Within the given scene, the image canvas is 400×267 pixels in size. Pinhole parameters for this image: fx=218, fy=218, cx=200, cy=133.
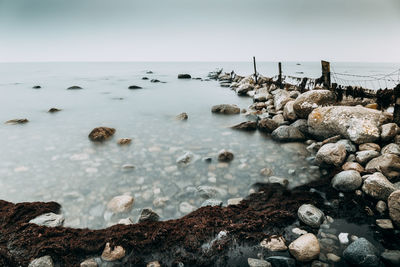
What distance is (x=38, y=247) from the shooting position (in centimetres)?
332

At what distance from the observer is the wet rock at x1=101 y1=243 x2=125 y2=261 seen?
10.7ft

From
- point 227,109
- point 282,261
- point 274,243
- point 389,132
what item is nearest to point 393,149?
point 389,132

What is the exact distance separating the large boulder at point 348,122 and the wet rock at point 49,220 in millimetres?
7304

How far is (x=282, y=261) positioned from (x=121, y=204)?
3.15 meters

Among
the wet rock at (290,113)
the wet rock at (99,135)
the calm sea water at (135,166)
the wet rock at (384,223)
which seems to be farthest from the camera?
the wet rock at (290,113)

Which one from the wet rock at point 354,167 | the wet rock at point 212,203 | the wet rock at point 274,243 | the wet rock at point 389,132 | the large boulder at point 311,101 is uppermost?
the large boulder at point 311,101

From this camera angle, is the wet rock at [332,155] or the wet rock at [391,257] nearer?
the wet rock at [391,257]

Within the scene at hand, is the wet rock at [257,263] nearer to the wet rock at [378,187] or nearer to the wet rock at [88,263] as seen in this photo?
the wet rock at [88,263]

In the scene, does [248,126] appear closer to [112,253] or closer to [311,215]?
[311,215]

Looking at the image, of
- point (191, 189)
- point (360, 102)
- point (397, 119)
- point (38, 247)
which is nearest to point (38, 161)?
point (38, 247)

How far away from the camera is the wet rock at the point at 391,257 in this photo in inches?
118

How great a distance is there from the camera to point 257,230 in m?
3.78

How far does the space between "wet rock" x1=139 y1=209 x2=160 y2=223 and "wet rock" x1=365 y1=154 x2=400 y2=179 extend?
4666 mm

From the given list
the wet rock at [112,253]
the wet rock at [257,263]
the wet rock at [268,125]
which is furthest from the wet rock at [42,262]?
the wet rock at [268,125]
